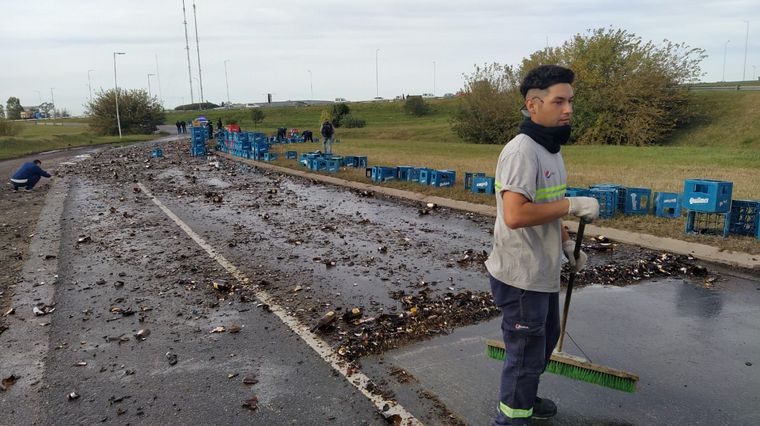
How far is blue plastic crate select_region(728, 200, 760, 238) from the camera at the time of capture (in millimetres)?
7715

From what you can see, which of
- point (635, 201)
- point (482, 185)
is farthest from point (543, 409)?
point (482, 185)

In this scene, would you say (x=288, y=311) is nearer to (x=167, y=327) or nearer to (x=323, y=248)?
(x=167, y=327)

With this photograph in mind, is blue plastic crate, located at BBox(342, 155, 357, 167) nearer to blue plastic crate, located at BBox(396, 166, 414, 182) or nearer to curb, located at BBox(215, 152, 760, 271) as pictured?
blue plastic crate, located at BBox(396, 166, 414, 182)

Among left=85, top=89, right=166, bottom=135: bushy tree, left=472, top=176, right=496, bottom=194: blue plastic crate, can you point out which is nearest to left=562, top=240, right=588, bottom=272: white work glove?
left=472, top=176, right=496, bottom=194: blue plastic crate

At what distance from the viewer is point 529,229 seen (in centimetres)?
292

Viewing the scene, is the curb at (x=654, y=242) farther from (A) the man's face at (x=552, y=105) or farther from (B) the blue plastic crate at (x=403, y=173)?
(A) the man's face at (x=552, y=105)

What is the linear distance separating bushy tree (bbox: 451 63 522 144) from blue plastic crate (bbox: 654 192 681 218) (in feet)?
100

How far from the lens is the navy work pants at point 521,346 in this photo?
115 inches

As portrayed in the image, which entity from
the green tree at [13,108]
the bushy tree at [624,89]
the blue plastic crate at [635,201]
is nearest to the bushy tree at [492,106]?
the bushy tree at [624,89]

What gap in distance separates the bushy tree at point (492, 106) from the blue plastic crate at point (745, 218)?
31869 millimetres

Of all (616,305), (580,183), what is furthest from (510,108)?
(616,305)

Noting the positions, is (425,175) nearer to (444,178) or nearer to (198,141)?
(444,178)

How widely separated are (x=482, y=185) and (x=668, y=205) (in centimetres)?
428

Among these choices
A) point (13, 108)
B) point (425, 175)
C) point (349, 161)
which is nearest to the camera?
point (425, 175)
